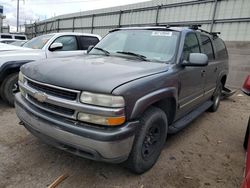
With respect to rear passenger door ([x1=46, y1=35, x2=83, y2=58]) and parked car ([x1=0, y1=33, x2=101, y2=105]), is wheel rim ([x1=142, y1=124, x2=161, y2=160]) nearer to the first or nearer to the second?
parked car ([x1=0, y1=33, x2=101, y2=105])

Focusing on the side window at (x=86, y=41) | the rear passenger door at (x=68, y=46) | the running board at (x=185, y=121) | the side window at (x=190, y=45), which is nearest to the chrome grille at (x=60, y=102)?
the running board at (x=185, y=121)

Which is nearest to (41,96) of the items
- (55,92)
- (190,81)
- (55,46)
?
(55,92)

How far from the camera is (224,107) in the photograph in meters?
6.37

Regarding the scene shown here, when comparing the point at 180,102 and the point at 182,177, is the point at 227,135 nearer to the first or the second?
the point at 180,102

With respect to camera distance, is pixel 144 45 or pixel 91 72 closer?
pixel 91 72

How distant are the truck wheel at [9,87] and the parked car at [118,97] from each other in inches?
82.0

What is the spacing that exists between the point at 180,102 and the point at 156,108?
718mm

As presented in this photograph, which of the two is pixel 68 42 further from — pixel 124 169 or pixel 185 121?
pixel 124 169

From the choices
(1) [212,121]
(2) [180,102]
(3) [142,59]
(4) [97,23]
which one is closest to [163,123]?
(2) [180,102]

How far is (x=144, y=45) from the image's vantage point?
3434 millimetres

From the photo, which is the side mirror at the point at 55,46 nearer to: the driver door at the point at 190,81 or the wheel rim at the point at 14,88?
the wheel rim at the point at 14,88

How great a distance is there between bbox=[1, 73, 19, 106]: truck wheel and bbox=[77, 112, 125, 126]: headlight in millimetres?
3176

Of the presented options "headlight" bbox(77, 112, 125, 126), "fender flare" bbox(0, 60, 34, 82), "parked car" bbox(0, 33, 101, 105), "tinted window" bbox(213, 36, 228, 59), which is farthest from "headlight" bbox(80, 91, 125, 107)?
"tinted window" bbox(213, 36, 228, 59)

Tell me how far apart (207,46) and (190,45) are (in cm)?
100
